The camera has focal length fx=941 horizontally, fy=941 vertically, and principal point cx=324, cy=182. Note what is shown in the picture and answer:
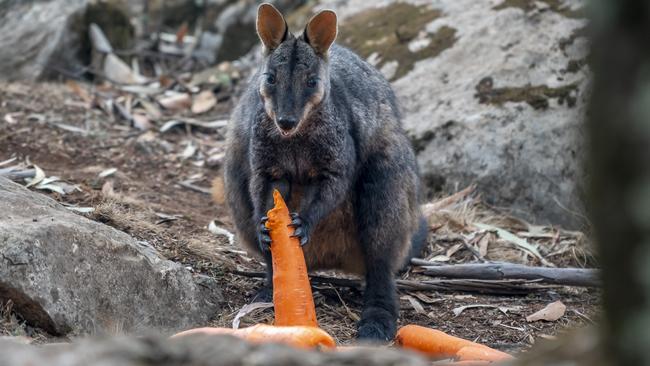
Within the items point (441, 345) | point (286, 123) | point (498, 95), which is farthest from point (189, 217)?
point (441, 345)

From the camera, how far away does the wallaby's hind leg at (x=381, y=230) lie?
5660 millimetres

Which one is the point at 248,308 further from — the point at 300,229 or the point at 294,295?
the point at 300,229

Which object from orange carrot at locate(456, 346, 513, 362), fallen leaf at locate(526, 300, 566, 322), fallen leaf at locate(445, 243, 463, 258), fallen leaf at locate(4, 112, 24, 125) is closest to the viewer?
orange carrot at locate(456, 346, 513, 362)

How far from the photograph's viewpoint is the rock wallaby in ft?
17.5

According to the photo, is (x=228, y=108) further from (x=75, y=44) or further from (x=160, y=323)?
(x=160, y=323)

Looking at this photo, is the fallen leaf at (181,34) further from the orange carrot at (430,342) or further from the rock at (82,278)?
the orange carrot at (430,342)

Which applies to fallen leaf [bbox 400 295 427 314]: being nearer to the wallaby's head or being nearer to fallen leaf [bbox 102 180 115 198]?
the wallaby's head

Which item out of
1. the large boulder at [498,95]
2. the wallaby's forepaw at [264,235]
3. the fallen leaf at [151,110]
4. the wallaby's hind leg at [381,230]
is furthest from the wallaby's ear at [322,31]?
the fallen leaf at [151,110]

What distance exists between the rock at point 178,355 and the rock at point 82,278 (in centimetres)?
243

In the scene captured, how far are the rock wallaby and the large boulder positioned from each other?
5.51 feet

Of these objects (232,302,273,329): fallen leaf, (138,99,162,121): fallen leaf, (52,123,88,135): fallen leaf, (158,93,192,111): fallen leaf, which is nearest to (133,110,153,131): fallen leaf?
(138,99,162,121): fallen leaf

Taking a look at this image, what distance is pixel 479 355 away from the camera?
12.8ft

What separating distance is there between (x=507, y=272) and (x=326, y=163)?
5.27 ft

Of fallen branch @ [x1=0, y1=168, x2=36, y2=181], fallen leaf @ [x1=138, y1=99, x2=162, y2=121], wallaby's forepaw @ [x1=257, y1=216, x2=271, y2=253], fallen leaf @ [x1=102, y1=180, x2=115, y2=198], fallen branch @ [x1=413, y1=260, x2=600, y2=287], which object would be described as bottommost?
fallen branch @ [x1=413, y1=260, x2=600, y2=287]
